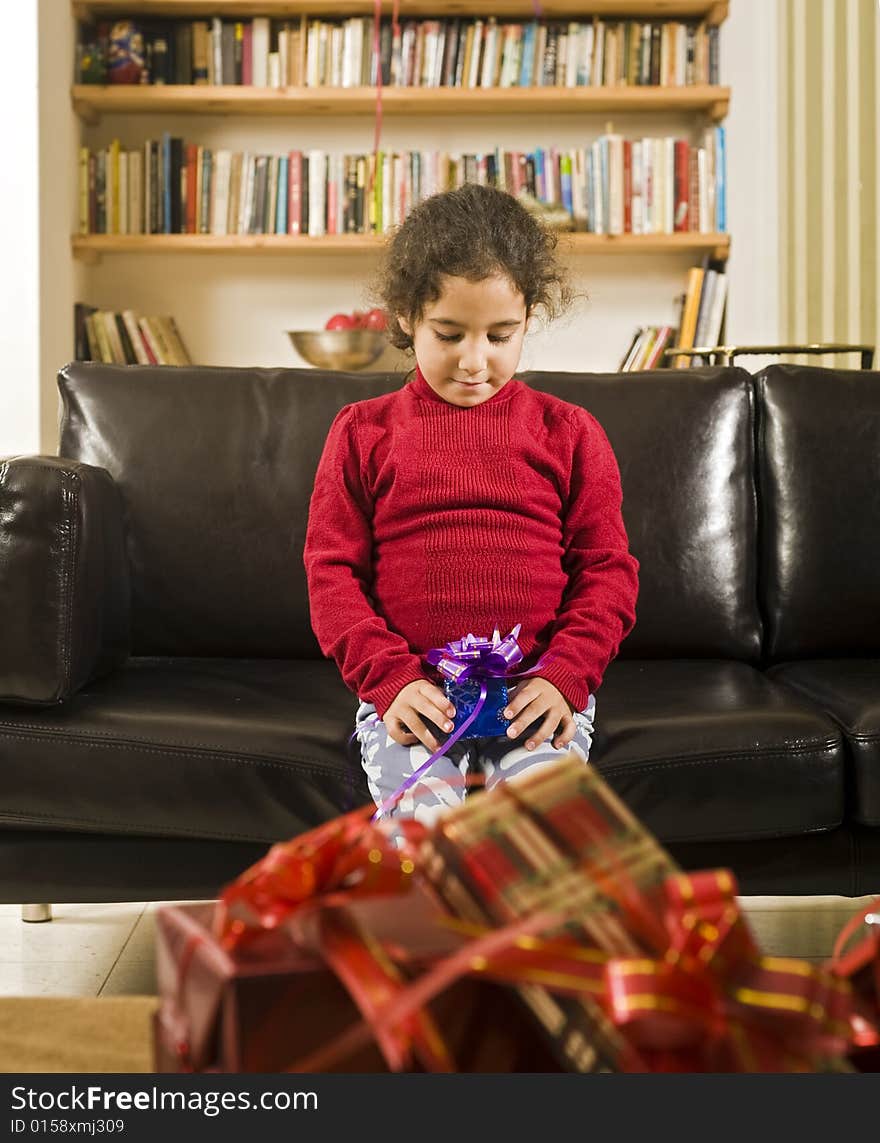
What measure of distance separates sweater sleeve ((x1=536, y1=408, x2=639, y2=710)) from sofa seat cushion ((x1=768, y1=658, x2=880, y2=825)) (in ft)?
0.92

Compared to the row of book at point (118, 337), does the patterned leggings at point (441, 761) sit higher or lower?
lower

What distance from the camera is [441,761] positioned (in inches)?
51.8

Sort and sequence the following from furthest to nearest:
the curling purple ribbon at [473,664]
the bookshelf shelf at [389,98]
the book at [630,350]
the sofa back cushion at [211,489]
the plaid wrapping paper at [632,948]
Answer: the book at [630,350], the bookshelf shelf at [389,98], the sofa back cushion at [211,489], the curling purple ribbon at [473,664], the plaid wrapping paper at [632,948]

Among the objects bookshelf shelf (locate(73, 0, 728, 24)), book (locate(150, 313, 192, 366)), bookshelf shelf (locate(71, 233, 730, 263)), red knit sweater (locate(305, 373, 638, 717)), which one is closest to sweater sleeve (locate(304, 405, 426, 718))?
red knit sweater (locate(305, 373, 638, 717))

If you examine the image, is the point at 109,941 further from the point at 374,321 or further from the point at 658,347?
the point at 658,347

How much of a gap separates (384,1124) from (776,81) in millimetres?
3795

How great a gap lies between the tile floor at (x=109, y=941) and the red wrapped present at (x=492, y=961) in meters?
1.18

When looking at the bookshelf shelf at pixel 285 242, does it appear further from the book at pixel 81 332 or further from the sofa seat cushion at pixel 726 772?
the sofa seat cushion at pixel 726 772

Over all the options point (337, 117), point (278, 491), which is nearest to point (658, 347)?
point (337, 117)

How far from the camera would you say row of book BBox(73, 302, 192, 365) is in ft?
12.4

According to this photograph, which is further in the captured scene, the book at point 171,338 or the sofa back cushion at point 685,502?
the book at point 171,338

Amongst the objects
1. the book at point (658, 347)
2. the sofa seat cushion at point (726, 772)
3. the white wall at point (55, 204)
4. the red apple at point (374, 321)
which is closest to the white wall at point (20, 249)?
the white wall at point (55, 204)

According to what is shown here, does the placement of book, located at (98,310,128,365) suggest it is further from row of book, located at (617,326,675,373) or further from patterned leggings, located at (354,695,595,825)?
patterned leggings, located at (354,695,595,825)

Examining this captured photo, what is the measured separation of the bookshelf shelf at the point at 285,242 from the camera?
3.74 metres
